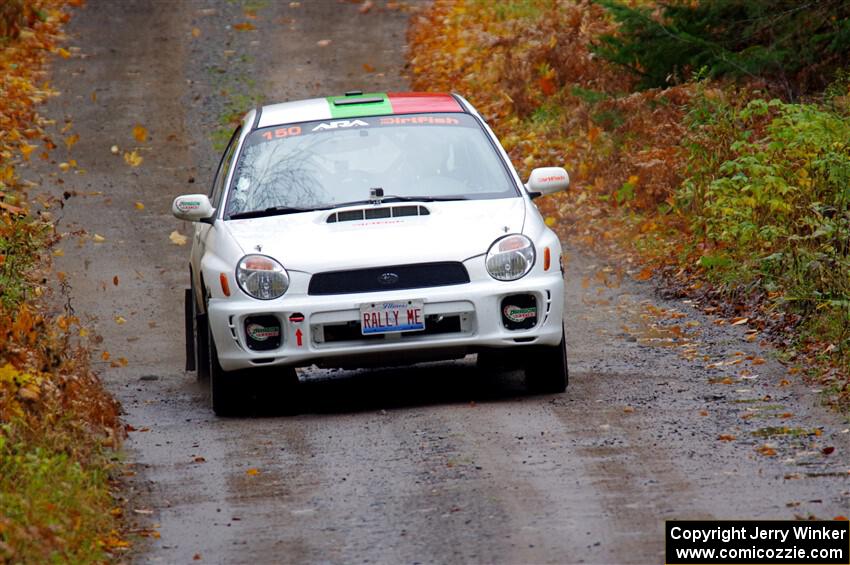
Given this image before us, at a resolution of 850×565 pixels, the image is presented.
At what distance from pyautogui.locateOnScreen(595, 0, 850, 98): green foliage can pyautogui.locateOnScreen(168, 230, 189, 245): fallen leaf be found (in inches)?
202

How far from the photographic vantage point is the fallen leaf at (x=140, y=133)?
66.9ft

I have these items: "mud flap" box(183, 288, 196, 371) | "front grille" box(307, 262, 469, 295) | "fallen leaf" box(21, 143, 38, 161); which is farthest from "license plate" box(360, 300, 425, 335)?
"fallen leaf" box(21, 143, 38, 161)

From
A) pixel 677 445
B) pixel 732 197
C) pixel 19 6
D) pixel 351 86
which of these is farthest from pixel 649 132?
pixel 19 6

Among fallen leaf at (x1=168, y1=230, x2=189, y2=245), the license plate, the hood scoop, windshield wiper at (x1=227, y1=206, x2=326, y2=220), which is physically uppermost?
windshield wiper at (x1=227, y1=206, x2=326, y2=220)

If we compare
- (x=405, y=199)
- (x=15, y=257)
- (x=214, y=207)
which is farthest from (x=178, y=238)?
(x=405, y=199)

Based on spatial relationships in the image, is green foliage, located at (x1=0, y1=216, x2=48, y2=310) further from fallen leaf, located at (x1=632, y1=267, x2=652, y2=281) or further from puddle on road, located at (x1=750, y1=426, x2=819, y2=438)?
fallen leaf, located at (x1=632, y1=267, x2=652, y2=281)

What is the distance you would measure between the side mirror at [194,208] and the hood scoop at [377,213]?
886 millimetres

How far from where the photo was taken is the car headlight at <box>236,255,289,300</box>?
8.49 metres

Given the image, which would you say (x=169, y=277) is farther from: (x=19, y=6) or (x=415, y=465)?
(x=19, y=6)

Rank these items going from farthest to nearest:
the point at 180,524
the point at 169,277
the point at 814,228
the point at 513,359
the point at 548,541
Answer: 1. the point at 169,277
2. the point at 814,228
3. the point at 513,359
4. the point at 180,524
5. the point at 548,541

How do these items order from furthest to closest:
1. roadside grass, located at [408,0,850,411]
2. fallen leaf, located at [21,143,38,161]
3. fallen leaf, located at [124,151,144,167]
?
fallen leaf, located at [124,151,144,167] → fallen leaf, located at [21,143,38,161] → roadside grass, located at [408,0,850,411]

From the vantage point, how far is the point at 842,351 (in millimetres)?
9164

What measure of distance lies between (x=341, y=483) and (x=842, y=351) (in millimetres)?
3640

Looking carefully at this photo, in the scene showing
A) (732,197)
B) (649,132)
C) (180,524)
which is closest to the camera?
(180,524)
